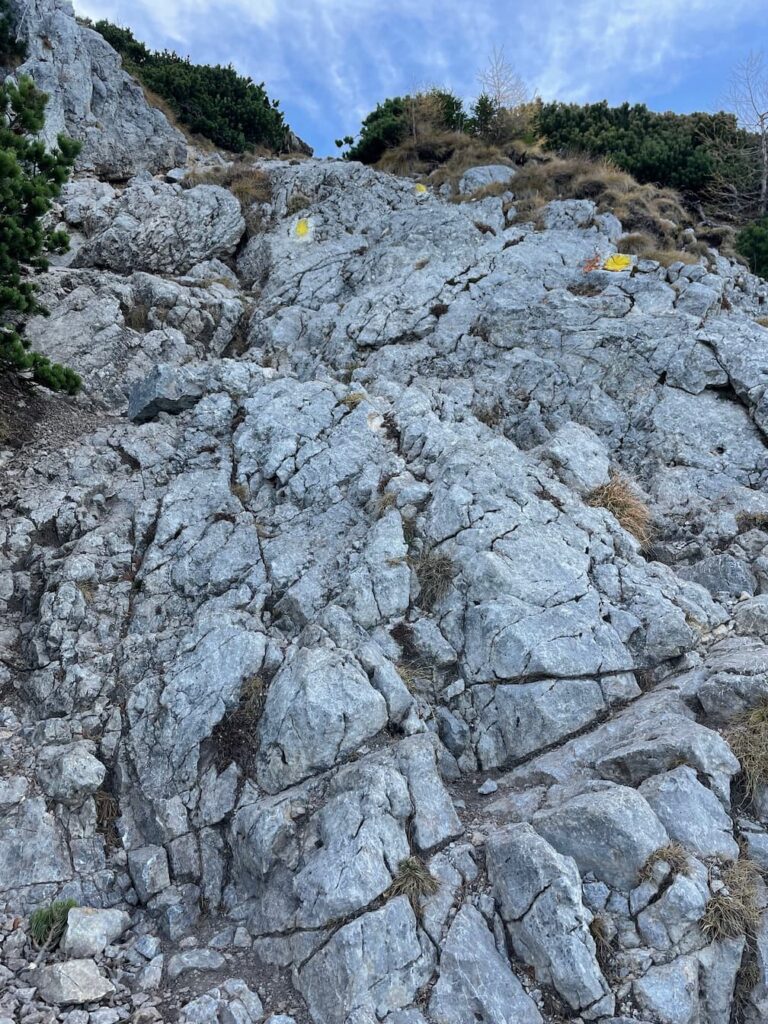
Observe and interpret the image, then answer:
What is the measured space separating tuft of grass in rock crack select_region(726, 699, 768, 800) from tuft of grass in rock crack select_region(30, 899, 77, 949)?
333 inches

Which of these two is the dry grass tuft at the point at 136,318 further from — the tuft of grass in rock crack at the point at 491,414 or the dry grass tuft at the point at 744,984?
the dry grass tuft at the point at 744,984

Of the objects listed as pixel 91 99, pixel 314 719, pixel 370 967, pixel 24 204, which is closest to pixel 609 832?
pixel 370 967

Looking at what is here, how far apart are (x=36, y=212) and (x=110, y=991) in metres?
14.4

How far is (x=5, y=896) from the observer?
762cm

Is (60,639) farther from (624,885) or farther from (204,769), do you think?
(624,885)

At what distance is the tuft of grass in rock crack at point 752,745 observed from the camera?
7.22 m

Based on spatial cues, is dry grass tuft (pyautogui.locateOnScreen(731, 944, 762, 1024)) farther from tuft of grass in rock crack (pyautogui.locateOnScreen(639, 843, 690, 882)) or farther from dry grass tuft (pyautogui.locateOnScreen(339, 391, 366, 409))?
dry grass tuft (pyautogui.locateOnScreen(339, 391, 366, 409))

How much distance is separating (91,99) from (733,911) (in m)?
34.0

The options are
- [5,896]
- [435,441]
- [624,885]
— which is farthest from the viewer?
[435,441]

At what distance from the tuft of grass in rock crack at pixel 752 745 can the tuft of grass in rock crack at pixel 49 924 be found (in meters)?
8.47

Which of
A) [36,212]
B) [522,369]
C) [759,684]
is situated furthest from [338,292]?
[759,684]

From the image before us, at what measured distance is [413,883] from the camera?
6.88 metres

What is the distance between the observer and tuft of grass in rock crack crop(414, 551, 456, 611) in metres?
10.2

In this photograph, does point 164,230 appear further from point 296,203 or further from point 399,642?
point 399,642
